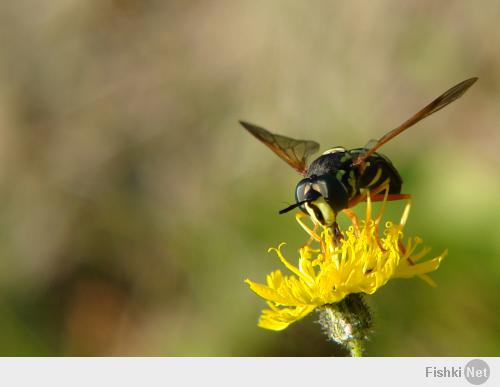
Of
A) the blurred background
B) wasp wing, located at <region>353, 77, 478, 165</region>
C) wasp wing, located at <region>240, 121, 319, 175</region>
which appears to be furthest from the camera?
the blurred background

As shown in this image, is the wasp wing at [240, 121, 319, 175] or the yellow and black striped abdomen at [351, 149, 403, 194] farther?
the wasp wing at [240, 121, 319, 175]

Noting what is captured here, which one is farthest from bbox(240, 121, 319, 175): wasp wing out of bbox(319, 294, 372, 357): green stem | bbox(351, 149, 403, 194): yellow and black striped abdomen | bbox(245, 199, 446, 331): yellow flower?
bbox(319, 294, 372, 357): green stem

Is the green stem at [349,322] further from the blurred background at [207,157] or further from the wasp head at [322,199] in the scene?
the blurred background at [207,157]

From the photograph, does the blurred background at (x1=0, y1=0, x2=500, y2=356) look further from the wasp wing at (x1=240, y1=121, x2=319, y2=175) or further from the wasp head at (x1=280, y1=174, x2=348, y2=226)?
the wasp head at (x1=280, y1=174, x2=348, y2=226)

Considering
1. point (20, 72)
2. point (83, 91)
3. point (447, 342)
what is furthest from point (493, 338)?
point (20, 72)

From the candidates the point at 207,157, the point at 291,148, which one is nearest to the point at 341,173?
the point at 291,148

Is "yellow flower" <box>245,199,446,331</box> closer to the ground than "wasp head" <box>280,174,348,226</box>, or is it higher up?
closer to the ground

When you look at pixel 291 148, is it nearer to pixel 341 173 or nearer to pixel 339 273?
pixel 341 173

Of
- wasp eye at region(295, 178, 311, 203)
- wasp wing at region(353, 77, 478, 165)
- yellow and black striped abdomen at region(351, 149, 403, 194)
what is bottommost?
yellow and black striped abdomen at region(351, 149, 403, 194)
